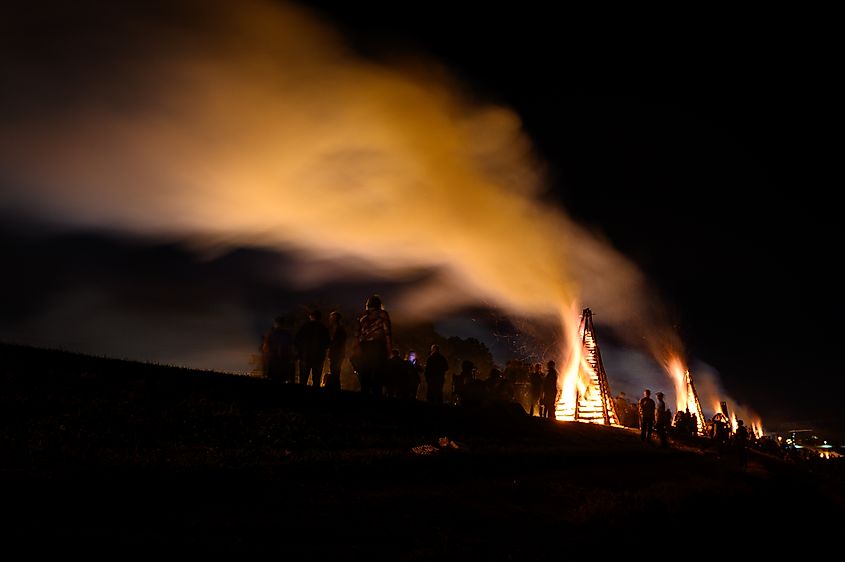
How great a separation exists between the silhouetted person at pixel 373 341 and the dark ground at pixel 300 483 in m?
1.17

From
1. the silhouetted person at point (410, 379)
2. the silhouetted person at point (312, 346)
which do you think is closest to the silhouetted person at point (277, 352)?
the silhouetted person at point (312, 346)

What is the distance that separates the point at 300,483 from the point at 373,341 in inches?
239

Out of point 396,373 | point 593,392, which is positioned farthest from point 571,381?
point 396,373

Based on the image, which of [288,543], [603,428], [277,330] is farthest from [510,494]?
[603,428]

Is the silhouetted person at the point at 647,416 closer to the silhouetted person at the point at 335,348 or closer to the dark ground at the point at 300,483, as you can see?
the dark ground at the point at 300,483

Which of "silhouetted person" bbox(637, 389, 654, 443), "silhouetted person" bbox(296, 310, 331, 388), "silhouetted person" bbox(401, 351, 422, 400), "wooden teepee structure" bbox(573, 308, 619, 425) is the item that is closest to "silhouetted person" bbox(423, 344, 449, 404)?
"silhouetted person" bbox(401, 351, 422, 400)

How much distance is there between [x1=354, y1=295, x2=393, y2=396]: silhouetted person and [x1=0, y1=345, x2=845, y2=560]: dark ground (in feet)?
3.85

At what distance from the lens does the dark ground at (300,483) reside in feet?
16.6

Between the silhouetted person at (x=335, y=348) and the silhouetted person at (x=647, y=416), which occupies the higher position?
the silhouetted person at (x=335, y=348)

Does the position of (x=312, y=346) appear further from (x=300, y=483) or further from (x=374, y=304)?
(x=300, y=483)

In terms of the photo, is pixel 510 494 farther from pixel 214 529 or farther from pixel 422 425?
pixel 214 529

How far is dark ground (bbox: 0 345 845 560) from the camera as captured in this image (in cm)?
506

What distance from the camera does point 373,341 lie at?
1288 cm

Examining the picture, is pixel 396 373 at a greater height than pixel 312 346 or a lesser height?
lesser
